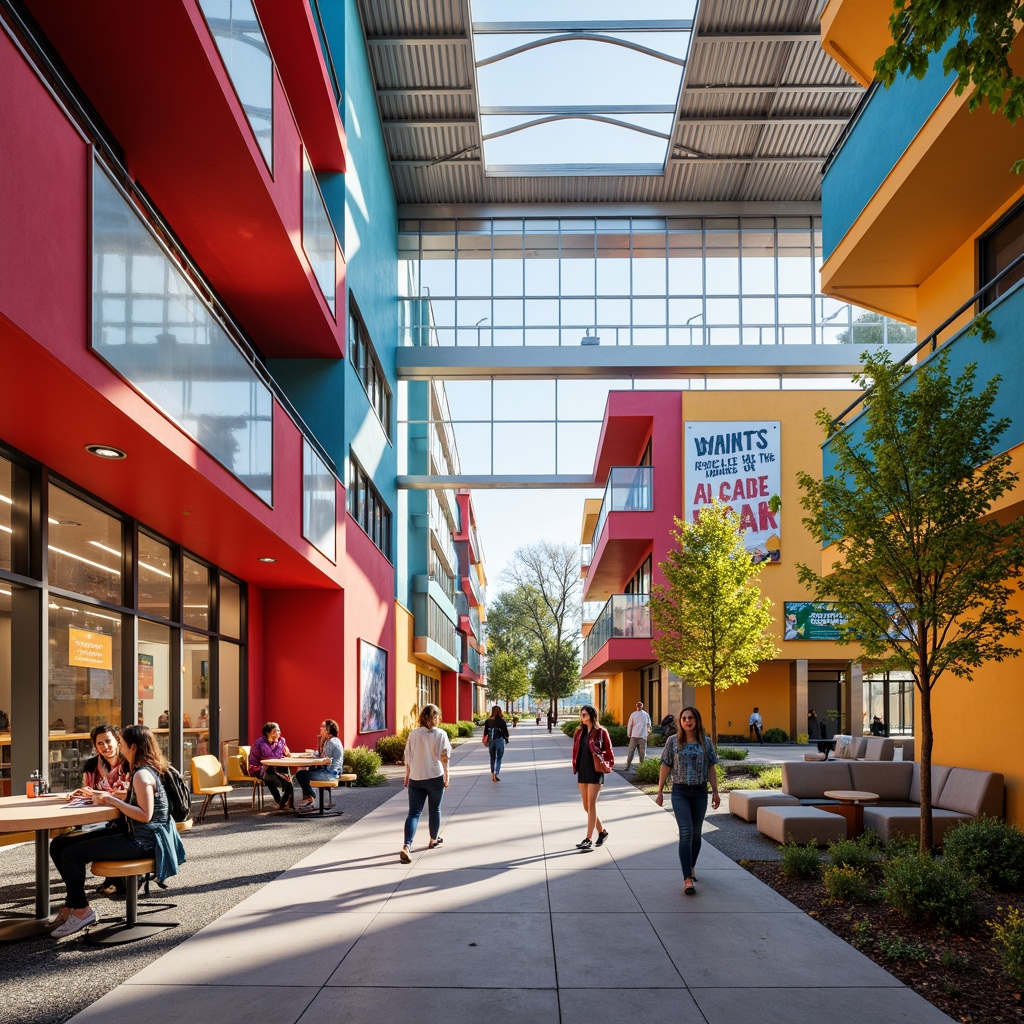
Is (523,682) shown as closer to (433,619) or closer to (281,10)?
(433,619)

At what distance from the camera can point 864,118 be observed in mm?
13328

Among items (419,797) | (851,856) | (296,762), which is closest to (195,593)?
(296,762)

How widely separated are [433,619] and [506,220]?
15042 millimetres

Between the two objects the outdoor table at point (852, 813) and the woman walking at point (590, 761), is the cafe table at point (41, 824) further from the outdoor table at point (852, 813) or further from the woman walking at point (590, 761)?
the outdoor table at point (852, 813)

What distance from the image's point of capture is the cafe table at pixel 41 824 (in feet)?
23.3

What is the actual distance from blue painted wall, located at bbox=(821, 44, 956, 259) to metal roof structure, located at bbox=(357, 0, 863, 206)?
1287 centimetres

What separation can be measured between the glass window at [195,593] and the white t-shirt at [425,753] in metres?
6.55

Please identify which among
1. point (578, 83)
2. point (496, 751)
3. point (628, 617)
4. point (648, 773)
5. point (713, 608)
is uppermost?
point (578, 83)

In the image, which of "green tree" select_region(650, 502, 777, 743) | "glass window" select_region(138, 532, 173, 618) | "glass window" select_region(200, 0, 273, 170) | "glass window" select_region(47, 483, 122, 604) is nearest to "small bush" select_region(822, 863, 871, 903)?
"glass window" select_region(47, 483, 122, 604)

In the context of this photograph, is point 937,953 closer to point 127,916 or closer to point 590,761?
point 590,761

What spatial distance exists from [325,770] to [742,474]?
78.7 feet

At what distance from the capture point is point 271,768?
1559 centimetres

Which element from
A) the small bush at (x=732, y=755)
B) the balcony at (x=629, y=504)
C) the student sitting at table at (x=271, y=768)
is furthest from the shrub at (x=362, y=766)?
the balcony at (x=629, y=504)

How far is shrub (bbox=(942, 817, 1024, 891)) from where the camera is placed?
30.7 feet
